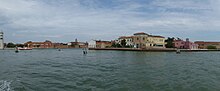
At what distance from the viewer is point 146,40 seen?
93625 mm

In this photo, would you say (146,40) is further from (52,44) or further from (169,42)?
(52,44)

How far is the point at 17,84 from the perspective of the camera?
12.5 metres

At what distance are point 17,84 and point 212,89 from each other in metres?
9.30

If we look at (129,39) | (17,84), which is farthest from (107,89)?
(129,39)

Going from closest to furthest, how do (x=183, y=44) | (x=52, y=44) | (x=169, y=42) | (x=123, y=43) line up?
(x=169, y=42) < (x=123, y=43) < (x=183, y=44) < (x=52, y=44)

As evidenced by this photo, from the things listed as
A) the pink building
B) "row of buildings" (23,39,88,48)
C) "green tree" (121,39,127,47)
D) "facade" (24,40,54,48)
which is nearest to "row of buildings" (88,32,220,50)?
the pink building

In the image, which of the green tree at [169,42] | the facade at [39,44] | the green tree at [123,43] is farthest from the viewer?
the facade at [39,44]

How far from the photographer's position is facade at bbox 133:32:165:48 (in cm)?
9369

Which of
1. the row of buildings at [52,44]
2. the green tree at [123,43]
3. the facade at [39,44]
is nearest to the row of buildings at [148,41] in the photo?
the green tree at [123,43]

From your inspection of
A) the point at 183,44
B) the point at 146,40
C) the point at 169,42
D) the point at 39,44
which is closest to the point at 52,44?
the point at 39,44

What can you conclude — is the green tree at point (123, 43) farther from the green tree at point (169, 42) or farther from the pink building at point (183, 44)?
the pink building at point (183, 44)

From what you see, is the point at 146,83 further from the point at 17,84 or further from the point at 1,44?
the point at 1,44

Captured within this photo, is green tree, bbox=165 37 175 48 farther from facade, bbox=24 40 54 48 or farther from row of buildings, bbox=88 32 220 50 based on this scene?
facade, bbox=24 40 54 48

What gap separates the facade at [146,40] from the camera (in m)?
93.7
